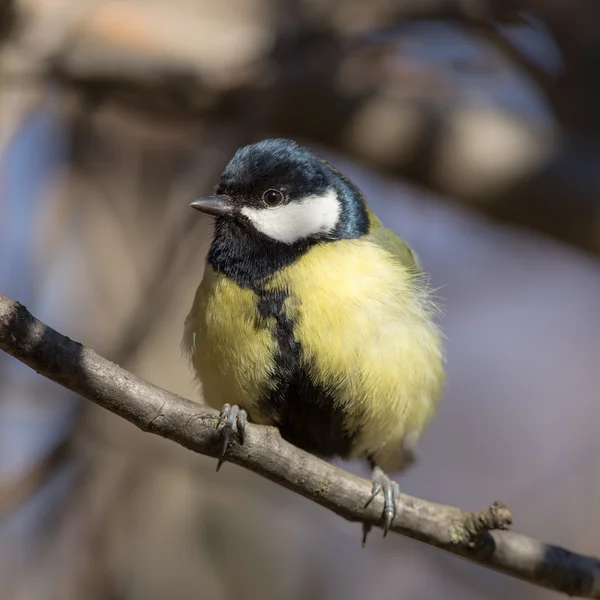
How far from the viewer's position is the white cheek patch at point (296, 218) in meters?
1.90

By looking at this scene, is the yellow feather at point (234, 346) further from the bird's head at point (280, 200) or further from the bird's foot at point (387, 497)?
the bird's foot at point (387, 497)

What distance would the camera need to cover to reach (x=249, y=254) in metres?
1.87

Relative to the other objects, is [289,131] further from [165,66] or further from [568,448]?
[568,448]

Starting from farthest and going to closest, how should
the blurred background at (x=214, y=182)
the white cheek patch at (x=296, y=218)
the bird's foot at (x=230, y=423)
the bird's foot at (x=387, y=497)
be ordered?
the blurred background at (x=214, y=182), the white cheek patch at (x=296, y=218), the bird's foot at (x=387, y=497), the bird's foot at (x=230, y=423)

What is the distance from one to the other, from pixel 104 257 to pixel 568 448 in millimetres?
2115

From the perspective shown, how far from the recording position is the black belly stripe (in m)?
1.76

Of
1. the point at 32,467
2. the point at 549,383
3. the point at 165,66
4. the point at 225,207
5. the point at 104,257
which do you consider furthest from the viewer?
the point at 549,383

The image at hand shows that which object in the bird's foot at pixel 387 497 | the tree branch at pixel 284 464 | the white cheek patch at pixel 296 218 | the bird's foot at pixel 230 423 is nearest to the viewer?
the tree branch at pixel 284 464

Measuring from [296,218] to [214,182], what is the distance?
0.87m

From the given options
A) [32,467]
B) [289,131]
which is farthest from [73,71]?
[32,467]

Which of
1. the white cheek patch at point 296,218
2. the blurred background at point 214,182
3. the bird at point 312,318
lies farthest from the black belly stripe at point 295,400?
the blurred background at point 214,182

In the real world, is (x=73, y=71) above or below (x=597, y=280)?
below

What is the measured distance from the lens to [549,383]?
390 centimetres

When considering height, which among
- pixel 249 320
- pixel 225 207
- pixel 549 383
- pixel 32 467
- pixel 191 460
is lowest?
pixel 32 467
